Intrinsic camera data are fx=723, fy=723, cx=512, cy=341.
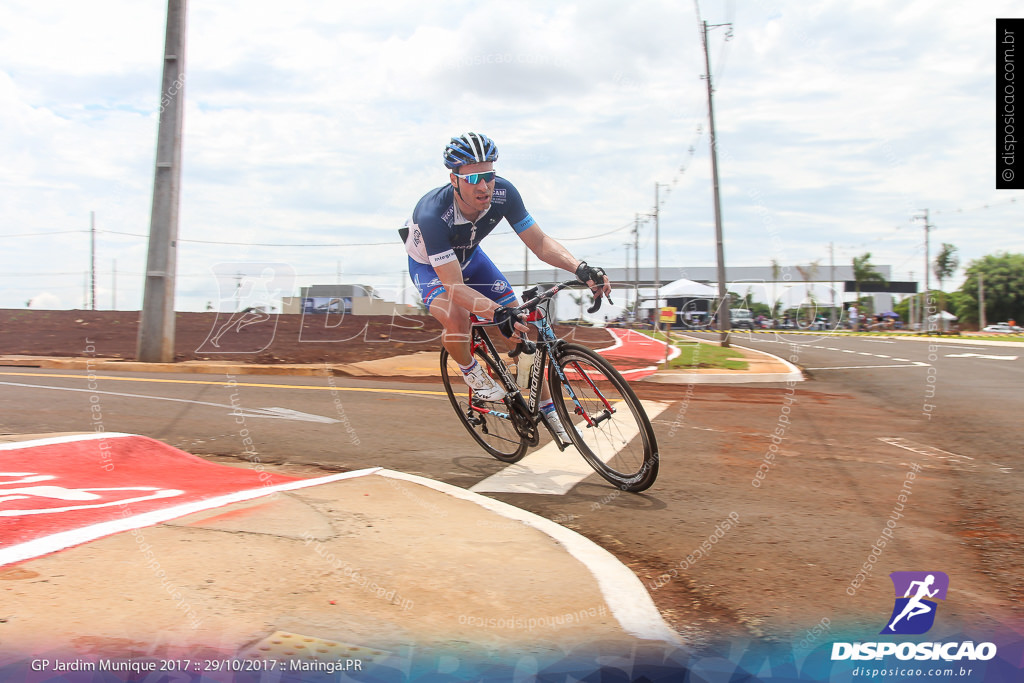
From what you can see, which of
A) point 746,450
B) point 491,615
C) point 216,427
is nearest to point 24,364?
point 216,427

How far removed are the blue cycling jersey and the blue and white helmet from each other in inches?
10.6

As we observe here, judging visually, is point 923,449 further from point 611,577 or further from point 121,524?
point 121,524

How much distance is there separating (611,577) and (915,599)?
1077 millimetres

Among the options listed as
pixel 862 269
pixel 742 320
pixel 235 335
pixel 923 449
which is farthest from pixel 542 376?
pixel 862 269

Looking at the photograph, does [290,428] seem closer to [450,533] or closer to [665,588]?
[450,533]

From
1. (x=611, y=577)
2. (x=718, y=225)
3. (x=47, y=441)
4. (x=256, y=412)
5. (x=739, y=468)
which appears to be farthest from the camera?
(x=718, y=225)

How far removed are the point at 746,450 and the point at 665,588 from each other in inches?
119

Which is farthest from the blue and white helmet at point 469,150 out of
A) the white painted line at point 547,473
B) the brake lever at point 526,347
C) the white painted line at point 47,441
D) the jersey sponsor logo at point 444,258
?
the white painted line at point 47,441

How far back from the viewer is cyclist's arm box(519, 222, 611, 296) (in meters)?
4.67

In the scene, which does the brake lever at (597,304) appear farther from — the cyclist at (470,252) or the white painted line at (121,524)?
the white painted line at (121,524)

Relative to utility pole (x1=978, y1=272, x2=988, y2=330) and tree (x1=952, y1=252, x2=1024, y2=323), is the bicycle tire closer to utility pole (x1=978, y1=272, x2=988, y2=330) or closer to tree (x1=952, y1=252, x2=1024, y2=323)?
utility pole (x1=978, y1=272, x2=988, y2=330)

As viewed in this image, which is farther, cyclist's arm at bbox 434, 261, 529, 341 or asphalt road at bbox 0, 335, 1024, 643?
cyclist's arm at bbox 434, 261, 529, 341

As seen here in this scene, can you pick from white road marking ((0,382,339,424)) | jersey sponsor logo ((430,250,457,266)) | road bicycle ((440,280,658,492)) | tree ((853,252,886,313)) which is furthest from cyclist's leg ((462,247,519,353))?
tree ((853,252,886,313))

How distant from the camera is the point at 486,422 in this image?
17.6ft
